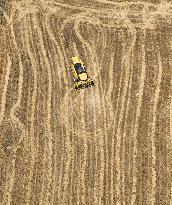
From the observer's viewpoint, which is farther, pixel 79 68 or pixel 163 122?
pixel 79 68

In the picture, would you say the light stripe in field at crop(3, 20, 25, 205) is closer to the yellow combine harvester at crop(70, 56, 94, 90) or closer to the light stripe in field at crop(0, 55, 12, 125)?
the light stripe in field at crop(0, 55, 12, 125)

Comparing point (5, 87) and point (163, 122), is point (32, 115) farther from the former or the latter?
point (163, 122)

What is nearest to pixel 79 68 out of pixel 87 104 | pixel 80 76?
pixel 80 76

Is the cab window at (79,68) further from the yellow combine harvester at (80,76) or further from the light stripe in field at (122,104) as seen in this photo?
the light stripe in field at (122,104)

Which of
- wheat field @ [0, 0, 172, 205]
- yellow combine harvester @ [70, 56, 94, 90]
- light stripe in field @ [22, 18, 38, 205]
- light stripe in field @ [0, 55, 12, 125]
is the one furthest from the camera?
yellow combine harvester @ [70, 56, 94, 90]

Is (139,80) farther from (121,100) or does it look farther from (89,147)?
(89,147)

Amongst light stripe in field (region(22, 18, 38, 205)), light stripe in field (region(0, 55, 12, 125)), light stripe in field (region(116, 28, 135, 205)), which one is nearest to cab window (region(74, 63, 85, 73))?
light stripe in field (region(22, 18, 38, 205))

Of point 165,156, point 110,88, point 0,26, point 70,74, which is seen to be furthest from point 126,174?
point 0,26
